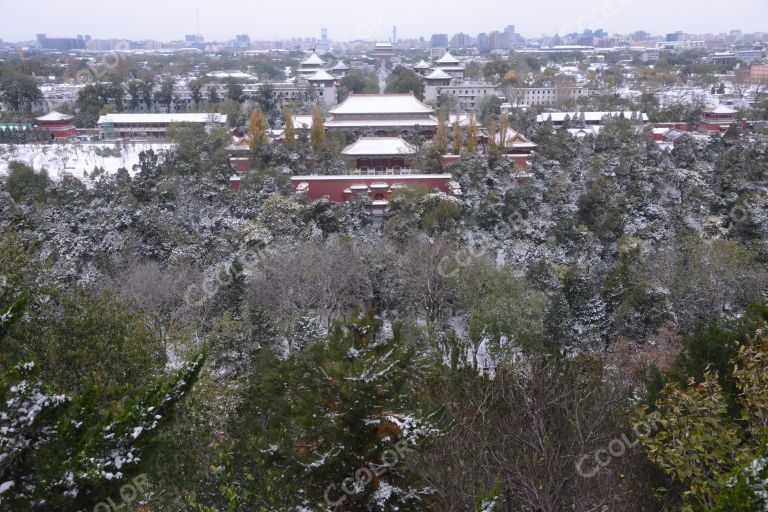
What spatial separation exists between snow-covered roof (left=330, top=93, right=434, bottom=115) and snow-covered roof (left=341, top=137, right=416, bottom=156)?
5709 mm

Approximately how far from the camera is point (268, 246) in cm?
1361

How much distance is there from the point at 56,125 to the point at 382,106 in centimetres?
1737

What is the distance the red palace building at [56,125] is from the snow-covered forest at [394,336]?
1281cm

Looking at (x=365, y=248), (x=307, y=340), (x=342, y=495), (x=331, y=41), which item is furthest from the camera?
(x=331, y=41)

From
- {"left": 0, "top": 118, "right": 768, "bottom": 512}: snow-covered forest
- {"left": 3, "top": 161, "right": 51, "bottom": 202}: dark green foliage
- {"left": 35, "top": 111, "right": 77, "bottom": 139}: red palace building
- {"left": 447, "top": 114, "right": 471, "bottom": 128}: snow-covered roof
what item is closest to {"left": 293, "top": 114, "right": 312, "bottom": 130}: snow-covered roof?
{"left": 0, "top": 118, "right": 768, "bottom": 512}: snow-covered forest

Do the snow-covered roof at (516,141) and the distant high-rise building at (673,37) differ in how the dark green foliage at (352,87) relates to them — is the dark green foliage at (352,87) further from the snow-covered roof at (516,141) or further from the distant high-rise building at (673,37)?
the distant high-rise building at (673,37)

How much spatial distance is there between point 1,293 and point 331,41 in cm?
16848

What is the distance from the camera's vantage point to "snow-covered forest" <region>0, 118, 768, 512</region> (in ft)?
13.9

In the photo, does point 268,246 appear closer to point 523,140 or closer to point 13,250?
point 13,250

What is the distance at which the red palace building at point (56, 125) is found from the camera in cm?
3136

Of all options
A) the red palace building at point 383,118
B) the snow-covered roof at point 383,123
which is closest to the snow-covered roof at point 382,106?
the red palace building at point 383,118

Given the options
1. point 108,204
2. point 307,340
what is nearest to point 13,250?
point 307,340

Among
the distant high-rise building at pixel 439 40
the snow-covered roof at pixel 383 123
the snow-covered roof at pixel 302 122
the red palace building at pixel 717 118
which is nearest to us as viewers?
the snow-covered roof at pixel 302 122

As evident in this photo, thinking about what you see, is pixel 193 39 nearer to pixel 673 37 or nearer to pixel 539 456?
pixel 673 37
